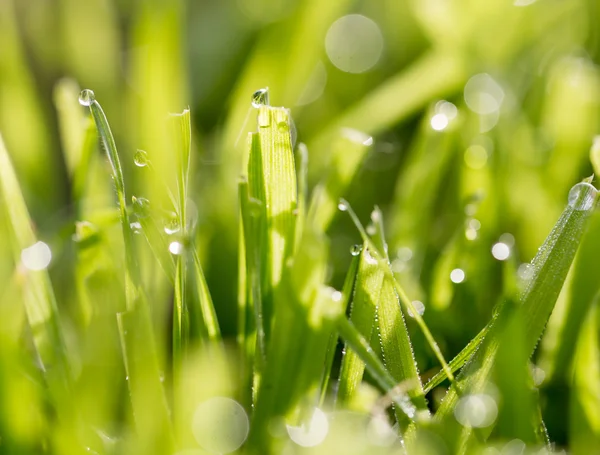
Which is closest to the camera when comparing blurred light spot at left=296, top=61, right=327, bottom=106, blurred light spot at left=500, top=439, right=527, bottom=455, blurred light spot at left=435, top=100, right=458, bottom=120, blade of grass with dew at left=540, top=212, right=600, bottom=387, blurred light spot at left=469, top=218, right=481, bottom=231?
blurred light spot at left=500, top=439, right=527, bottom=455

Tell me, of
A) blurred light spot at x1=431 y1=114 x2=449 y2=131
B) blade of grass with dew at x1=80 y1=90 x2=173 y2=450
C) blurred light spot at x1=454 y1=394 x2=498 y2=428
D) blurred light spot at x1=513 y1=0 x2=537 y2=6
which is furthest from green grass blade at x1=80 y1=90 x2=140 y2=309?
blurred light spot at x1=513 y1=0 x2=537 y2=6

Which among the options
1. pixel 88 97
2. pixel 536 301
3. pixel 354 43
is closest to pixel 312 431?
pixel 536 301

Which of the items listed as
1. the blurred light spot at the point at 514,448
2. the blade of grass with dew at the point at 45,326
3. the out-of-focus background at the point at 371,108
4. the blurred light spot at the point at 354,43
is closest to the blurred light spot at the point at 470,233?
the out-of-focus background at the point at 371,108

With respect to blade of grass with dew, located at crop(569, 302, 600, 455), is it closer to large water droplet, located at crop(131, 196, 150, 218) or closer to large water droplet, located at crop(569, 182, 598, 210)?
large water droplet, located at crop(569, 182, 598, 210)

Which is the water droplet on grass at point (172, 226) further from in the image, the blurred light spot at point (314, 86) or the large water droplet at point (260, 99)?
the blurred light spot at point (314, 86)

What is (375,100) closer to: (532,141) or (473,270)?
(532,141)

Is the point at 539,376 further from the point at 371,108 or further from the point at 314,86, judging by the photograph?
the point at 314,86

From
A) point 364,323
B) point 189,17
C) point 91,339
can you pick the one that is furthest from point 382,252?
point 189,17
